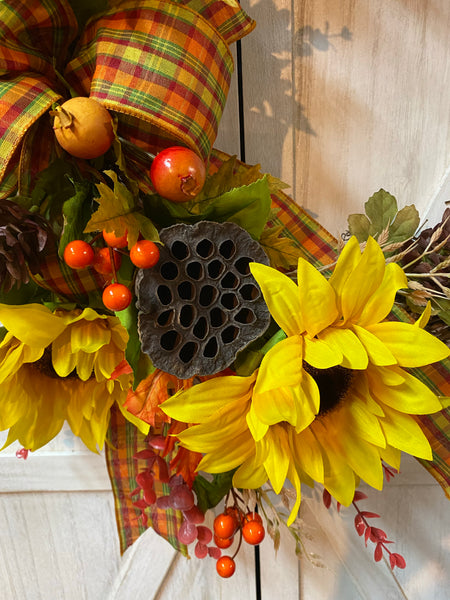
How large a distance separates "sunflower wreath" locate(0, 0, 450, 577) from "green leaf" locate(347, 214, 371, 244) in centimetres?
6

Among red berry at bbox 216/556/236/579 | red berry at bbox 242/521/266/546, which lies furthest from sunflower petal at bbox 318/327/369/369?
red berry at bbox 216/556/236/579

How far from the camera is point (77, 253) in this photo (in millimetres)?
395

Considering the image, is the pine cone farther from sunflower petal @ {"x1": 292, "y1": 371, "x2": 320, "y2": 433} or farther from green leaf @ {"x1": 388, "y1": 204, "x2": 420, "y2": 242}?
green leaf @ {"x1": 388, "y1": 204, "x2": 420, "y2": 242}

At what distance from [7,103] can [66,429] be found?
0.53m

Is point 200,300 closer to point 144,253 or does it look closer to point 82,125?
point 144,253

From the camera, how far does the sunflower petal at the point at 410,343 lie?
1.36ft

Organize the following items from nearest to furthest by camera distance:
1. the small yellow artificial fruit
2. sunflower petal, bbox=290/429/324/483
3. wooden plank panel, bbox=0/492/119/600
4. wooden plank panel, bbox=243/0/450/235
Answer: the small yellow artificial fruit, sunflower petal, bbox=290/429/324/483, wooden plank panel, bbox=243/0/450/235, wooden plank panel, bbox=0/492/119/600

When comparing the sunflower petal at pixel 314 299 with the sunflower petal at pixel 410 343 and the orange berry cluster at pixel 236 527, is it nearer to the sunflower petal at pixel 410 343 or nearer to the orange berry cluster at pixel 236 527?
the sunflower petal at pixel 410 343

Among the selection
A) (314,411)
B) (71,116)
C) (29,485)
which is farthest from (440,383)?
(29,485)

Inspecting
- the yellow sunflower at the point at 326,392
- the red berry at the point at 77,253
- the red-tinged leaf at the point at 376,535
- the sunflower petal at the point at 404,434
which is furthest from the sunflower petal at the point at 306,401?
the red-tinged leaf at the point at 376,535

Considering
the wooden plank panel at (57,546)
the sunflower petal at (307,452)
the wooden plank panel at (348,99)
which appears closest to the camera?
the sunflower petal at (307,452)

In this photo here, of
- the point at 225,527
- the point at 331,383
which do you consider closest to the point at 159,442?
the point at 225,527

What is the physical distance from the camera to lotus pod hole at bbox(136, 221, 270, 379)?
0.39 meters

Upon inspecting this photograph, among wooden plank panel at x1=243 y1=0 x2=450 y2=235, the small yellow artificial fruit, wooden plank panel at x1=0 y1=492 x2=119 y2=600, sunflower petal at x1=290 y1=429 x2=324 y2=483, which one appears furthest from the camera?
wooden plank panel at x1=0 y1=492 x2=119 y2=600
